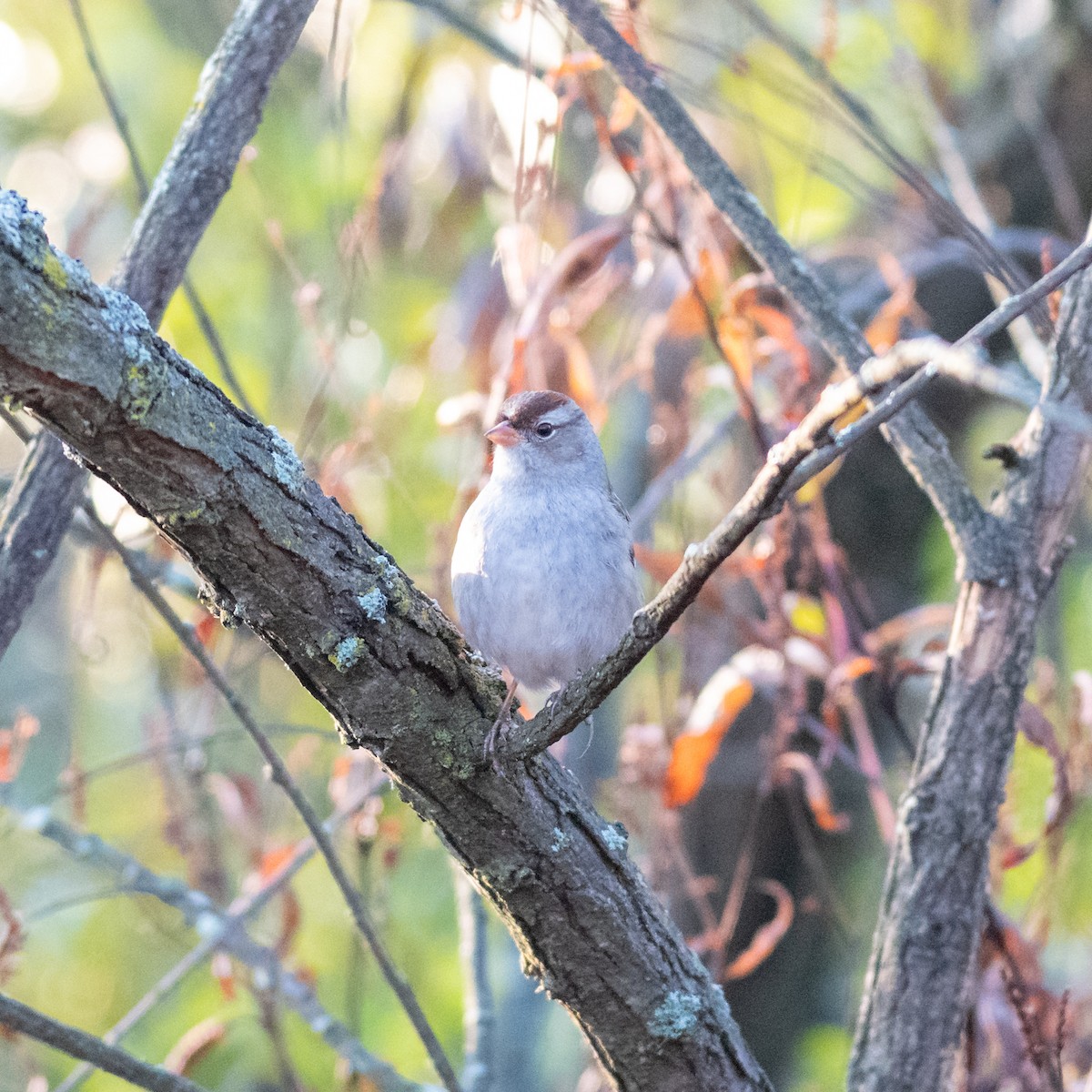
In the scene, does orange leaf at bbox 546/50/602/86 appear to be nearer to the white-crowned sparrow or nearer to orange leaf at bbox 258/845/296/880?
the white-crowned sparrow

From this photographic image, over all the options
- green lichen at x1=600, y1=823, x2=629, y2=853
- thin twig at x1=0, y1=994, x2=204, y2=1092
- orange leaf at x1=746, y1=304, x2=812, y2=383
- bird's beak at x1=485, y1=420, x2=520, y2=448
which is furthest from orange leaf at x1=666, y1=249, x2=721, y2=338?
thin twig at x1=0, y1=994, x2=204, y2=1092

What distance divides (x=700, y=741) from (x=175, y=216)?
1693 millimetres

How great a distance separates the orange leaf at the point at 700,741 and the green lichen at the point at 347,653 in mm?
1469

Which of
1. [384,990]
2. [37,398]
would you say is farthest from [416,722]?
[384,990]

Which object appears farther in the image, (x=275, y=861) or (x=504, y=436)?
(x=275, y=861)

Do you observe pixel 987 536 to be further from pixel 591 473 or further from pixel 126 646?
pixel 126 646

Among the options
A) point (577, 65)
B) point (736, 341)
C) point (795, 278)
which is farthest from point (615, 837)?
point (577, 65)

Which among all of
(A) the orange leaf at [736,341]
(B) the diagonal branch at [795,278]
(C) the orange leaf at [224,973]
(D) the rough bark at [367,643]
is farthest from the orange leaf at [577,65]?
(C) the orange leaf at [224,973]

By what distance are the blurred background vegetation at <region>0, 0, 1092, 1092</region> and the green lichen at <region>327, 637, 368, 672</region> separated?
0.85 metres

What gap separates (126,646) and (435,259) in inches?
115

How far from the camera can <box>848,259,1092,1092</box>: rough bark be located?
8.05 feet

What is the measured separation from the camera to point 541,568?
283cm

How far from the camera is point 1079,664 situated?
5.16m

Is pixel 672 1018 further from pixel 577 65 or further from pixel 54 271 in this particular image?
pixel 577 65
